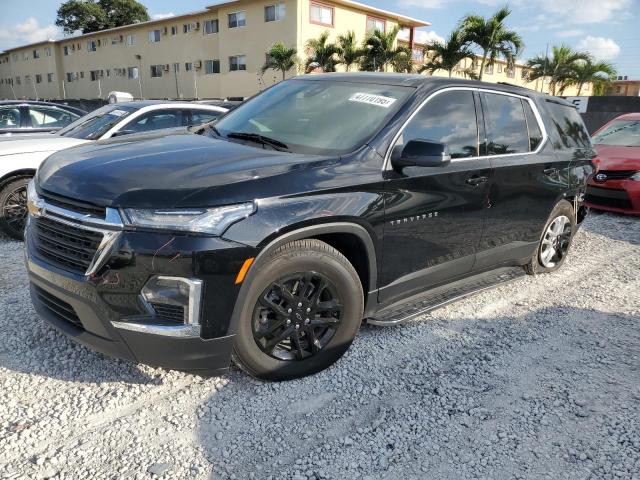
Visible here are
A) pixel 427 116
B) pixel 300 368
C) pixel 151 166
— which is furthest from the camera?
pixel 427 116

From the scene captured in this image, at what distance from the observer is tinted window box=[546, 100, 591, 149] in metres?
4.76

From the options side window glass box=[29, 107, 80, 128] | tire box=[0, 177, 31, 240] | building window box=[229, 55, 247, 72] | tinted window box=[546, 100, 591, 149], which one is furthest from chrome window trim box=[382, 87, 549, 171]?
building window box=[229, 55, 247, 72]

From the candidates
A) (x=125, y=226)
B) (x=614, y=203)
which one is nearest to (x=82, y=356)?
(x=125, y=226)

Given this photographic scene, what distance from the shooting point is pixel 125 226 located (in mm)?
2475

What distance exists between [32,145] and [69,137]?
30.9 inches

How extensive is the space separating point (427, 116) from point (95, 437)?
277cm

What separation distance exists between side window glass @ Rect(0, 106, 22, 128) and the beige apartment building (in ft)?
70.2

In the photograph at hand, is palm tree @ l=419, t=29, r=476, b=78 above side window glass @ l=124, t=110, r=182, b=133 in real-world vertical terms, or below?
above

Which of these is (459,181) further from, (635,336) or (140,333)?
(140,333)

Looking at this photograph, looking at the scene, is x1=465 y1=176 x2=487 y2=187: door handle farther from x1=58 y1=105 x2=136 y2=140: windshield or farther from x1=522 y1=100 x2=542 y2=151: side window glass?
x1=58 y1=105 x2=136 y2=140: windshield

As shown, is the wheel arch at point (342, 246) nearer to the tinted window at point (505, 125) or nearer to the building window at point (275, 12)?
the tinted window at point (505, 125)

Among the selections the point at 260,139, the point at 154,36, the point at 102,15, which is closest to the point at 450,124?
the point at 260,139

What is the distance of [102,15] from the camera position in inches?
2554

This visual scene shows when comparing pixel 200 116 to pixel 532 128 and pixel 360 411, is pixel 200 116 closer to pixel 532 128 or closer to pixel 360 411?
pixel 532 128
